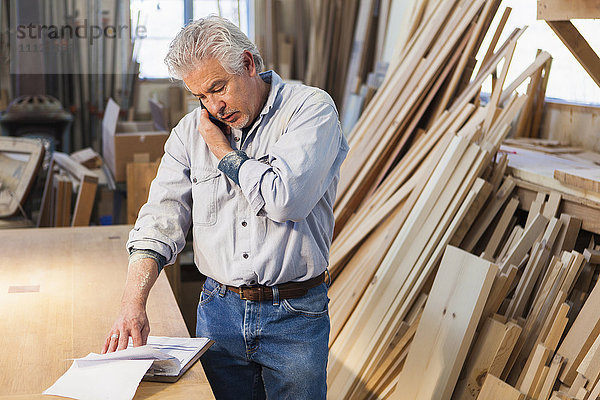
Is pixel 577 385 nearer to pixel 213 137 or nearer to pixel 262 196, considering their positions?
pixel 262 196

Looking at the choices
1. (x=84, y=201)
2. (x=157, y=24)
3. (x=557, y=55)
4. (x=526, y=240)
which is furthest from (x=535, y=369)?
(x=157, y=24)

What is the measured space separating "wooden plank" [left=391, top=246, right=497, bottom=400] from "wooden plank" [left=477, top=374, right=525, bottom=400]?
5.2 inches

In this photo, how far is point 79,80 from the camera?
610 cm

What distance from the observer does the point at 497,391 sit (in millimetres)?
2408

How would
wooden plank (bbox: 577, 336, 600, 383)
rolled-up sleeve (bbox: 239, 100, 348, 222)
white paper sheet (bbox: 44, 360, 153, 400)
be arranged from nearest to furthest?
white paper sheet (bbox: 44, 360, 153, 400)
rolled-up sleeve (bbox: 239, 100, 348, 222)
wooden plank (bbox: 577, 336, 600, 383)

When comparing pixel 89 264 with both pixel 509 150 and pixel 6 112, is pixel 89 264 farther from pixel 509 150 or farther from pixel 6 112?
pixel 6 112

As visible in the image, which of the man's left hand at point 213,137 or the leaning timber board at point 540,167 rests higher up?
the man's left hand at point 213,137

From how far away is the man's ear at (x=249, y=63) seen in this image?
6.46 feet

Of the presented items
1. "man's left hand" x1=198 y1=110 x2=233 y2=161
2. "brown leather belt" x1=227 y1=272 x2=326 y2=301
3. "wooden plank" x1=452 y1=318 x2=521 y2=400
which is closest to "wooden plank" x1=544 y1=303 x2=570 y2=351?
"wooden plank" x1=452 y1=318 x2=521 y2=400

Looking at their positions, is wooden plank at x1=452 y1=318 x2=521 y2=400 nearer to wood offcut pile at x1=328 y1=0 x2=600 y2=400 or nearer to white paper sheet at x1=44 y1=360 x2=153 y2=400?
wood offcut pile at x1=328 y1=0 x2=600 y2=400

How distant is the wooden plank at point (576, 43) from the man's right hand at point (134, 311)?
6.00 ft

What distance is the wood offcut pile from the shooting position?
2.53 metres

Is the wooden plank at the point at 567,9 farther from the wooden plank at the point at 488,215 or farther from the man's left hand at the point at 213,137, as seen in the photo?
the man's left hand at the point at 213,137

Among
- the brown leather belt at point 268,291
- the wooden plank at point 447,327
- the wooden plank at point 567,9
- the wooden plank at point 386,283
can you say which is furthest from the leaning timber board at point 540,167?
the brown leather belt at point 268,291
